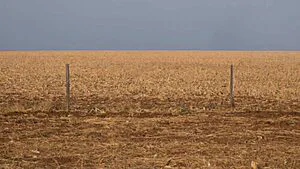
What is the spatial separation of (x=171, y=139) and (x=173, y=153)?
1.06 m

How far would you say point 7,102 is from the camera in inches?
604

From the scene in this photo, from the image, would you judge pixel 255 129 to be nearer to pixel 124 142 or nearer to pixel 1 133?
pixel 124 142

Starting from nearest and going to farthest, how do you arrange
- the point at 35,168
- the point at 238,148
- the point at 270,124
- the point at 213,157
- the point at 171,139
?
the point at 35,168 → the point at 213,157 → the point at 238,148 → the point at 171,139 → the point at 270,124

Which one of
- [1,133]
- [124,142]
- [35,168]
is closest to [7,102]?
[1,133]

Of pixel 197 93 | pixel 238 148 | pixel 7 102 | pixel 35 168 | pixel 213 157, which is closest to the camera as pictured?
pixel 35 168

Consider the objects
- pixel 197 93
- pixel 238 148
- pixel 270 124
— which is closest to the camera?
pixel 238 148

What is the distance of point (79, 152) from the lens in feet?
23.7

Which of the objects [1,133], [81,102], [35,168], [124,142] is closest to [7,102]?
[81,102]

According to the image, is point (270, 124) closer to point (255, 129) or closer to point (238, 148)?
point (255, 129)

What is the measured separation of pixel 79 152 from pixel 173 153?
4.71 ft

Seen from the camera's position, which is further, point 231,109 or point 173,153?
point 231,109

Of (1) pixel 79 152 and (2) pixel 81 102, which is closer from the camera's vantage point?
(1) pixel 79 152

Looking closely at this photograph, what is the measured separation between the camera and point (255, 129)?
9.22 m

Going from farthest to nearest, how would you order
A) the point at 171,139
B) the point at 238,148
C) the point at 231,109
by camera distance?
the point at 231,109, the point at 171,139, the point at 238,148
